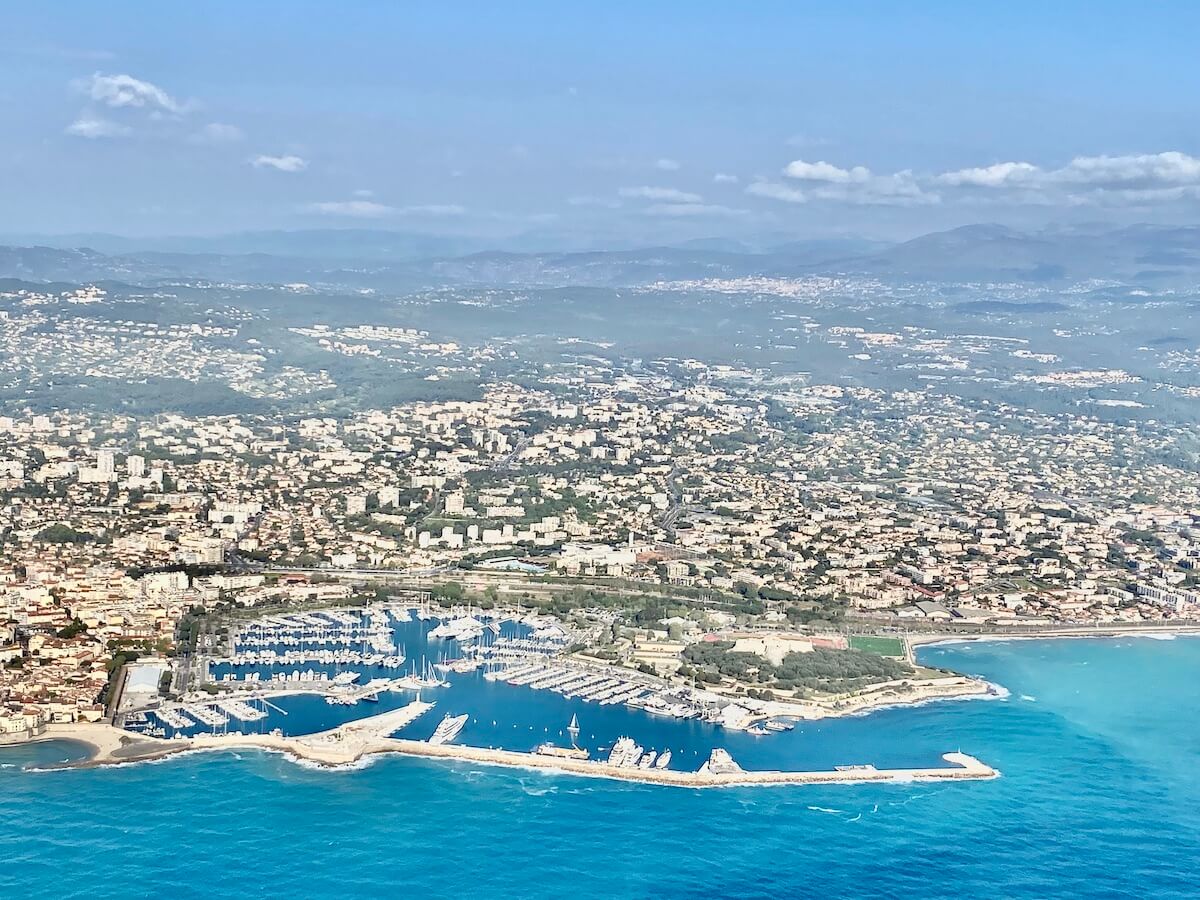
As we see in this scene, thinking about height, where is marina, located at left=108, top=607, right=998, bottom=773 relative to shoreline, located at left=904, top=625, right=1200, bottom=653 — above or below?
below

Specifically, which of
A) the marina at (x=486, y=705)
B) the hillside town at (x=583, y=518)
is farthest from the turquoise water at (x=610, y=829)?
the hillside town at (x=583, y=518)

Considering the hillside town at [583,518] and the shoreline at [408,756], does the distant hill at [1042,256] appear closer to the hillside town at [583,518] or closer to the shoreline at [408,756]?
the hillside town at [583,518]

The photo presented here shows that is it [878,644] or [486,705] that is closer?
[486,705]

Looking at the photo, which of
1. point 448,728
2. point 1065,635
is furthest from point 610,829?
point 1065,635

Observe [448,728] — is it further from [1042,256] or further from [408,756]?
[1042,256]

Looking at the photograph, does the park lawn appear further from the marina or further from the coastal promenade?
the coastal promenade

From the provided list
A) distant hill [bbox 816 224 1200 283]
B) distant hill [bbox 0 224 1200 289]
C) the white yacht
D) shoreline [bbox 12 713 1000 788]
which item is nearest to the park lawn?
shoreline [bbox 12 713 1000 788]
